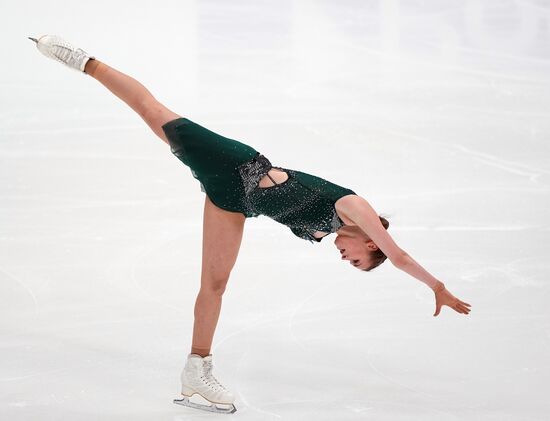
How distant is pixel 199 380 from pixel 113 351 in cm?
66

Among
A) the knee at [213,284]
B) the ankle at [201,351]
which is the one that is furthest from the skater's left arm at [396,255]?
the ankle at [201,351]

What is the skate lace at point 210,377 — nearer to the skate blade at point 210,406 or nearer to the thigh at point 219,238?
the skate blade at point 210,406

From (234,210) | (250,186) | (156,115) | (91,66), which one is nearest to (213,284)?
(234,210)

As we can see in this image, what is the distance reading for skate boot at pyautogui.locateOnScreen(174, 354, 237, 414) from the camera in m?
Answer: 4.36

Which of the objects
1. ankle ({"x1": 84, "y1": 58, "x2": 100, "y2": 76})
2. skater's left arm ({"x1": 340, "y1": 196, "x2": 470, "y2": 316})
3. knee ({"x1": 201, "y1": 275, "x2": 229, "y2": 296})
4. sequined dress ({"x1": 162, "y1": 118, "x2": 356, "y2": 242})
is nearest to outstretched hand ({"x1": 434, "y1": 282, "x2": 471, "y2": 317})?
skater's left arm ({"x1": 340, "y1": 196, "x2": 470, "y2": 316})

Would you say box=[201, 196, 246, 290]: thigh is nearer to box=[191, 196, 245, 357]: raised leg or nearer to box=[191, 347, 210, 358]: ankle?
box=[191, 196, 245, 357]: raised leg

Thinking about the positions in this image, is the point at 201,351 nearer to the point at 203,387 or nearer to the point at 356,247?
the point at 203,387

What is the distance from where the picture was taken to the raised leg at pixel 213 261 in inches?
175

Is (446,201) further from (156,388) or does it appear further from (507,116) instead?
(156,388)

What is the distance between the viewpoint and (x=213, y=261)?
448 centimetres

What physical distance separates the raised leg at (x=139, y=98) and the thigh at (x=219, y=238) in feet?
1.32

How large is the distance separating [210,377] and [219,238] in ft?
1.95

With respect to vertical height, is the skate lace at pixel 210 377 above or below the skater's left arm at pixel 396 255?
below

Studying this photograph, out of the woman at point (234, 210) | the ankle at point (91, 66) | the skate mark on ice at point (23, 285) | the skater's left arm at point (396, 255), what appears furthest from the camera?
the skate mark on ice at point (23, 285)
